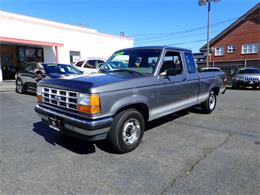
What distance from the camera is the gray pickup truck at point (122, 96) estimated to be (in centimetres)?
335

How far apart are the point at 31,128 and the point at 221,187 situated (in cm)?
447

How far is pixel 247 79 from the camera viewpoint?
15375mm

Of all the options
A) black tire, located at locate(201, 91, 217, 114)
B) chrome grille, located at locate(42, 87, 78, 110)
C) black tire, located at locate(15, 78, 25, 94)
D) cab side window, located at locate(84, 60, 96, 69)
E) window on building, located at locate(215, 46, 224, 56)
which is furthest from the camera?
window on building, located at locate(215, 46, 224, 56)

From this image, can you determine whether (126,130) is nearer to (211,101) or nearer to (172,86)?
(172,86)

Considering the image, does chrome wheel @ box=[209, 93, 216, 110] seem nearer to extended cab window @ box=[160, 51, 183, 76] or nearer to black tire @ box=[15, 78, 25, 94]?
extended cab window @ box=[160, 51, 183, 76]

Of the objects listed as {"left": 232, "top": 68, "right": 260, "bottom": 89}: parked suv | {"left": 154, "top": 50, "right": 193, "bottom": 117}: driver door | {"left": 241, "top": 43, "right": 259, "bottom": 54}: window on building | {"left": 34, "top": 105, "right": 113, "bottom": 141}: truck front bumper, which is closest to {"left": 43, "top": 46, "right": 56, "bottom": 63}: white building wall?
{"left": 232, "top": 68, "right": 260, "bottom": 89}: parked suv

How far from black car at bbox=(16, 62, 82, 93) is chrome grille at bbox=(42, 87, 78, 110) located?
545cm

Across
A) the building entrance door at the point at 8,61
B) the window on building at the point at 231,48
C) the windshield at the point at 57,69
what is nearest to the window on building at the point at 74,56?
the building entrance door at the point at 8,61

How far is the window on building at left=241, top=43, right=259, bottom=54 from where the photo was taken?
103 ft

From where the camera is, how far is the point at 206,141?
4.45 meters

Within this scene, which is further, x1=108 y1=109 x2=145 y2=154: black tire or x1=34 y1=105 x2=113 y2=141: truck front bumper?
x1=108 y1=109 x2=145 y2=154: black tire

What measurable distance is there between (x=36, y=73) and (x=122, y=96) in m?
7.48

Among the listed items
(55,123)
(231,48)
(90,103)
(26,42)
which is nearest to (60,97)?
(55,123)

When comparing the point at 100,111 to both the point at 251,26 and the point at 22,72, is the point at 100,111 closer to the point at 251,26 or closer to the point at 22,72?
the point at 22,72
